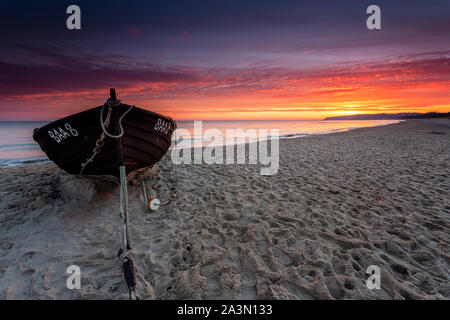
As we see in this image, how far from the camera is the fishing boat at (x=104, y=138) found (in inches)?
129

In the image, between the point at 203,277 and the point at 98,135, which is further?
the point at 98,135

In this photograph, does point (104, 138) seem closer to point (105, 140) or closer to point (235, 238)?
point (105, 140)

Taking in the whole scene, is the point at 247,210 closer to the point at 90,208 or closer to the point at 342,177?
the point at 90,208

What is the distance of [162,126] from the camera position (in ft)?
15.5

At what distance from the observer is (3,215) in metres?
3.72

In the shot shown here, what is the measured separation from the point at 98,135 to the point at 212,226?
2.64 meters

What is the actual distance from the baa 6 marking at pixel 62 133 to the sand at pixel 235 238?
1250 millimetres

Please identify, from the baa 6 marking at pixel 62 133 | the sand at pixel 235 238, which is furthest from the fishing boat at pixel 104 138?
the sand at pixel 235 238

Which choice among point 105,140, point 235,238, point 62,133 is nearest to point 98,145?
point 105,140
